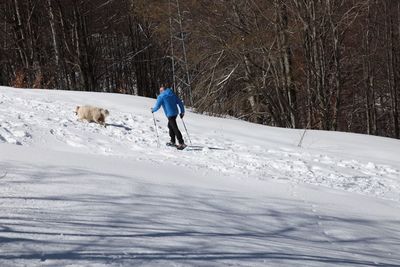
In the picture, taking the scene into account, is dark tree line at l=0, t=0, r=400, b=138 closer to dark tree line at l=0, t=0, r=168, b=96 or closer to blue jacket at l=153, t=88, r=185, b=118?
dark tree line at l=0, t=0, r=168, b=96

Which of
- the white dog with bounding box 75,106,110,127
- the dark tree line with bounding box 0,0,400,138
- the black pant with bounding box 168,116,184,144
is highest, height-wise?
the dark tree line with bounding box 0,0,400,138

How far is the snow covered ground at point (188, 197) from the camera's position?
427cm

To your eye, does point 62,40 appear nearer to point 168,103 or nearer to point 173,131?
point 168,103

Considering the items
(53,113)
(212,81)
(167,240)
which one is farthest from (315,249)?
(212,81)

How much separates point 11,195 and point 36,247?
5.43 ft

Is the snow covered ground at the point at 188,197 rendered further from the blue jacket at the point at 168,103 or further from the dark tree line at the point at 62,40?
the dark tree line at the point at 62,40

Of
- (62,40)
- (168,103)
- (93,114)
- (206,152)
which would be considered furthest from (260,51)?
(62,40)

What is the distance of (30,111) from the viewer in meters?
13.7

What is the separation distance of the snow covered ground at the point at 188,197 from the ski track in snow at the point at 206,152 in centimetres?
3

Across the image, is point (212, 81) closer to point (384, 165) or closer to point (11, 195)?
point (384, 165)

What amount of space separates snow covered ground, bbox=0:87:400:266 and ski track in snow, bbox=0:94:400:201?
0.03 m

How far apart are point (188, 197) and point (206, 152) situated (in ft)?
16.6

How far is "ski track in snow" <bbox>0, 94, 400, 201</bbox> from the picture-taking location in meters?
10.2

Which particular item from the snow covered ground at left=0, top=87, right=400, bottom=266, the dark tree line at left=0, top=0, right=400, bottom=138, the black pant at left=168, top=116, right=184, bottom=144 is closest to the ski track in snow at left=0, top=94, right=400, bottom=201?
the snow covered ground at left=0, top=87, right=400, bottom=266
